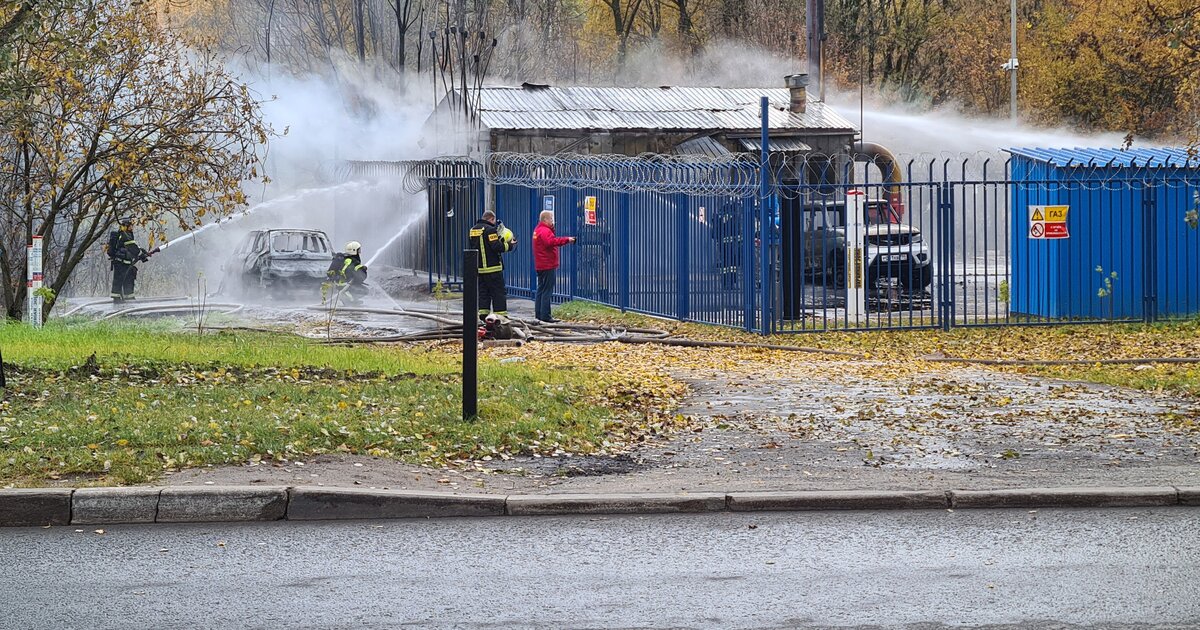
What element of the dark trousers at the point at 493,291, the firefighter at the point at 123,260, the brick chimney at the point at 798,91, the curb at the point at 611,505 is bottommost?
the curb at the point at 611,505

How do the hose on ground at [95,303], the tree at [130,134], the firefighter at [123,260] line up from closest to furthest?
the tree at [130,134], the hose on ground at [95,303], the firefighter at [123,260]

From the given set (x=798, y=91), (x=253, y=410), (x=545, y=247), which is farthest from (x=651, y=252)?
(x=798, y=91)

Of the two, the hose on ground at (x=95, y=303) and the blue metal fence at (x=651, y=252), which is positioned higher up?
the blue metal fence at (x=651, y=252)

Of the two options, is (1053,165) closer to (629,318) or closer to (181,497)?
(629,318)

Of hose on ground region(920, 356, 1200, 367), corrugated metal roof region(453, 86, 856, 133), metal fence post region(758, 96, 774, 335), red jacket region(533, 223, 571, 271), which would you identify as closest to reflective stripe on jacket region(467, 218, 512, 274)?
red jacket region(533, 223, 571, 271)

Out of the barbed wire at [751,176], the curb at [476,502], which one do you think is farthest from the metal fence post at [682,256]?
the curb at [476,502]

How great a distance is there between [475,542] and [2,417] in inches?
176

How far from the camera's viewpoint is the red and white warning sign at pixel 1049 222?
1884 centimetres

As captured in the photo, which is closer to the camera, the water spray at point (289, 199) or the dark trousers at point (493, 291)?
the dark trousers at point (493, 291)

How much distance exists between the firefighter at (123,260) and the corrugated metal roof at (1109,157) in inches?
560

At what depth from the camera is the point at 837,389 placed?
1263 centimetres

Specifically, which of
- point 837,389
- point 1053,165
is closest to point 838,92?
point 1053,165

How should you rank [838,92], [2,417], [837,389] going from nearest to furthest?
[2,417] < [837,389] < [838,92]

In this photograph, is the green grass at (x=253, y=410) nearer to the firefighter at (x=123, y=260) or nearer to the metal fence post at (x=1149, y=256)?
the metal fence post at (x=1149, y=256)
